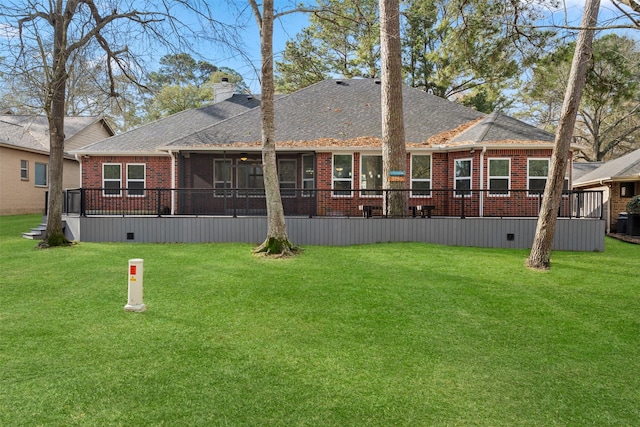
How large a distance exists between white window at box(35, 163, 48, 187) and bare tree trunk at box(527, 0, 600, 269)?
22.7 m

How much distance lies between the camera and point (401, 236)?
10.7 m

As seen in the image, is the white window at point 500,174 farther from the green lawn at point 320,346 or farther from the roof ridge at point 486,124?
the green lawn at point 320,346

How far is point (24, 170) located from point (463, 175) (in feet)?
66.4

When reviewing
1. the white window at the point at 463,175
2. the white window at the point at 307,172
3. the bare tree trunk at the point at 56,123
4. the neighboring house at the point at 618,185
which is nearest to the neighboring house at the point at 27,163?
the bare tree trunk at the point at 56,123

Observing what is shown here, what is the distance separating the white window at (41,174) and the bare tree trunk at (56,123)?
12.9m

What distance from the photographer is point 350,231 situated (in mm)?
10641

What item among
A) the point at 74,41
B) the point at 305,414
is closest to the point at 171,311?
the point at 305,414

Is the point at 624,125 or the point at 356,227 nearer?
the point at 356,227

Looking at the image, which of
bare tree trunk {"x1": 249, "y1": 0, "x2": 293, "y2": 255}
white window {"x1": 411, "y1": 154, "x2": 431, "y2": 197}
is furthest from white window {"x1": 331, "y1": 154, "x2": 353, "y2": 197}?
bare tree trunk {"x1": 249, "y1": 0, "x2": 293, "y2": 255}

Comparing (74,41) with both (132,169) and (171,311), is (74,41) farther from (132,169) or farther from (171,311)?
(171,311)

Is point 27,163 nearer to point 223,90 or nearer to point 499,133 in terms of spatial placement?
point 223,90

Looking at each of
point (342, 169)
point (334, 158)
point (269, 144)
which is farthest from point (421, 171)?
point (269, 144)

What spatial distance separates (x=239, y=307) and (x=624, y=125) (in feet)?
111

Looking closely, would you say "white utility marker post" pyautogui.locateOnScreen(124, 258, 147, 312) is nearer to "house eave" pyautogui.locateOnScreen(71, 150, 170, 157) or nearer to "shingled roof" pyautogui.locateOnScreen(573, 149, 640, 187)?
"house eave" pyautogui.locateOnScreen(71, 150, 170, 157)
